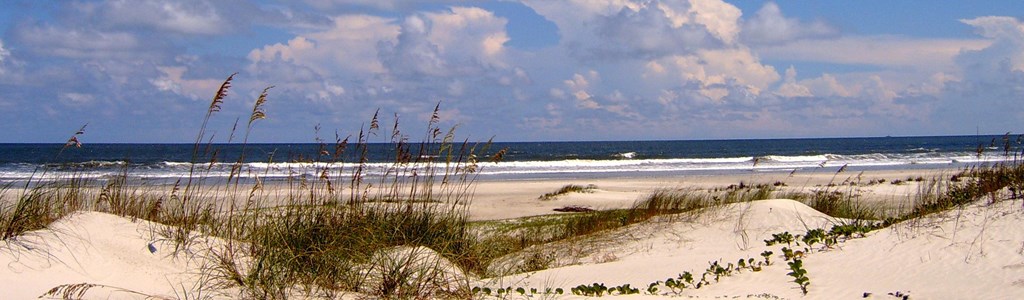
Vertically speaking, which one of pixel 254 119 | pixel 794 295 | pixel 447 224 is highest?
pixel 254 119

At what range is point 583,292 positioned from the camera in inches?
260

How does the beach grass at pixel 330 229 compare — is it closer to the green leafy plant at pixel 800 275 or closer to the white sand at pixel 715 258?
the white sand at pixel 715 258

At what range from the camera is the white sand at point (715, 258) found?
19.1 ft

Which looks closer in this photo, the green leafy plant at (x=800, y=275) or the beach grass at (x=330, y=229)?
the beach grass at (x=330, y=229)

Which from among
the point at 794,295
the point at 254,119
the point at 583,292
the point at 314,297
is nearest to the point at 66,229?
the point at 254,119

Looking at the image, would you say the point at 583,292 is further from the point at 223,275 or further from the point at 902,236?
the point at 902,236

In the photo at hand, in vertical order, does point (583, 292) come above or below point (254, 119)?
below

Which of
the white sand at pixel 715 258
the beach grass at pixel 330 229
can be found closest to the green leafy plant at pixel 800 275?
the white sand at pixel 715 258

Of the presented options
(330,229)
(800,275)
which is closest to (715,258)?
(800,275)

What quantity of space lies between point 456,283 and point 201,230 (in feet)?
7.92

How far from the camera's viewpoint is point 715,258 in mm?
8844

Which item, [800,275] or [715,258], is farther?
[715,258]

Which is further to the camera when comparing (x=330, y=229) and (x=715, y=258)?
(x=715, y=258)

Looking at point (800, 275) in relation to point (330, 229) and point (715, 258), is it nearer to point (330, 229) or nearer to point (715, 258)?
point (715, 258)
